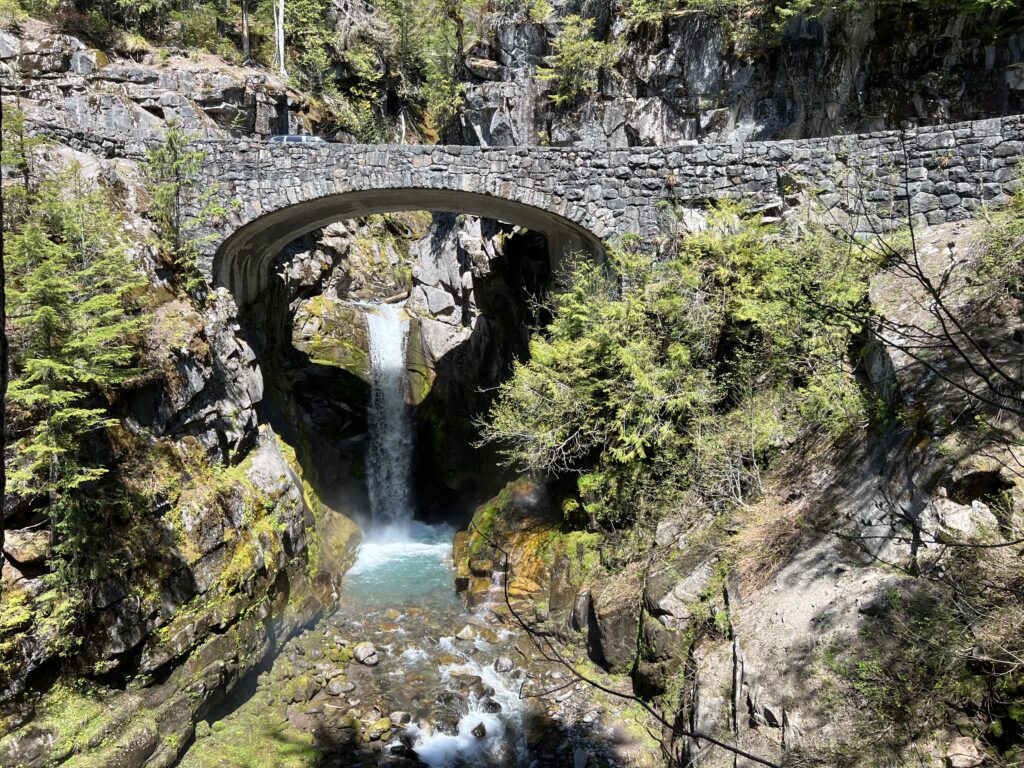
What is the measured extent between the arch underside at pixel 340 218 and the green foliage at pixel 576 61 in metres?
4.77

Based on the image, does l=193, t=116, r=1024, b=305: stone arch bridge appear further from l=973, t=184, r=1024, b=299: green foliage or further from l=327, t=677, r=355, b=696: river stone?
l=327, t=677, r=355, b=696: river stone

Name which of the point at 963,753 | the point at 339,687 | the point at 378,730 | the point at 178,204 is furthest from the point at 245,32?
the point at 963,753

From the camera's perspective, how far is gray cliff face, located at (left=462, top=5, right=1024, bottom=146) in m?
14.3

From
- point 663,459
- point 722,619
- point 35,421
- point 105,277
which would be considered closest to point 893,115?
point 663,459

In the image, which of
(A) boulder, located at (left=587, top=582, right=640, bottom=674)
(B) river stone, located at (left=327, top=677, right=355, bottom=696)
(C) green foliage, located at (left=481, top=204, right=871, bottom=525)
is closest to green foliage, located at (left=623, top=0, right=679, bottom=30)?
(C) green foliage, located at (left=481, top=204, right=871, bottom=525)

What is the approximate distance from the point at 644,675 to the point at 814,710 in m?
3.02

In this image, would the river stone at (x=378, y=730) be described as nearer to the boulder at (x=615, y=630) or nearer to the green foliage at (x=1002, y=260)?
the boulder at (x=615, y=630)

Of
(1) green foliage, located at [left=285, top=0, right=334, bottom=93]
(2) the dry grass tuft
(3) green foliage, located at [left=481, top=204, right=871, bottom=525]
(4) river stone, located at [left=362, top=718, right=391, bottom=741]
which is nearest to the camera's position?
(2) the dry grass tuft

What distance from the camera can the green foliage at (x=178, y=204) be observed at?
1112 cm

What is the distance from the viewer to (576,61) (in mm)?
17641

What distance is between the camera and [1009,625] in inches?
162

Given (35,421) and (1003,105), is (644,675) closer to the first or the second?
(35,421)

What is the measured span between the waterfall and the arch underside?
5.13 meters

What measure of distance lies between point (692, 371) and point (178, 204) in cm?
990
